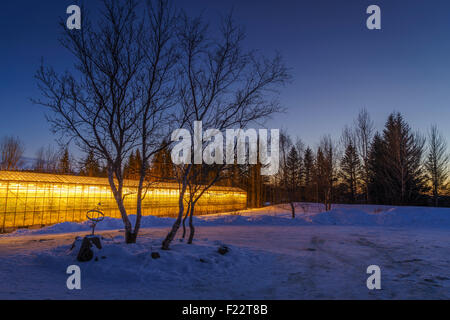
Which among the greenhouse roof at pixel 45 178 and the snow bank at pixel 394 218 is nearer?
the greenhouse roof at pixel 45 178

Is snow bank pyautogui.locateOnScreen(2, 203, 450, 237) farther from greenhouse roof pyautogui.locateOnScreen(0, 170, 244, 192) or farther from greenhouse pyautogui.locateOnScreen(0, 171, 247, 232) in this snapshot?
greenhouse roof pyautogui.locateOnScreen(0, 170, 244, 192)

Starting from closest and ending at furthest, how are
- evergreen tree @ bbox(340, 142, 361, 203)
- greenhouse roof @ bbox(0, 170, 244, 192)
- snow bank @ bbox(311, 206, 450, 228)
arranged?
greenhouse roof @ bbox(0, 170, 244, 192), snow bank @ bbox(311, 206, 450, 228), evergreen tree @ bbox(340, 142, 361, 203)

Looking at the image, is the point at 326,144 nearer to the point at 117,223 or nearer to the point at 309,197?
the point at 309,197

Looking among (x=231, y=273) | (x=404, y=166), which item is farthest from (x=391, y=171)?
(x=231, y=273)

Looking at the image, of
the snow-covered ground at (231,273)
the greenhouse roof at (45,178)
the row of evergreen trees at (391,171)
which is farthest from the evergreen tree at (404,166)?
the greenhouse roof at (45,178)

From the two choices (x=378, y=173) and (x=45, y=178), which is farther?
(x=378, y=173)

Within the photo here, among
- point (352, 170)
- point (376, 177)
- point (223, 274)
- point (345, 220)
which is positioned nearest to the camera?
point (223, 274)

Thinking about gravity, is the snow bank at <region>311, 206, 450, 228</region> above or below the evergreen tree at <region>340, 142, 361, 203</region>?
below

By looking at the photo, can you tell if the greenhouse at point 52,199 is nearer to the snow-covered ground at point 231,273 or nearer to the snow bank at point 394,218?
the snow-covered ground at point 231,273

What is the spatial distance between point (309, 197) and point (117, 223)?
2898 cm

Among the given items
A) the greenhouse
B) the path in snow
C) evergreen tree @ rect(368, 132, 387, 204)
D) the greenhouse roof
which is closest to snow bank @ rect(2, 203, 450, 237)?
the greenhouse

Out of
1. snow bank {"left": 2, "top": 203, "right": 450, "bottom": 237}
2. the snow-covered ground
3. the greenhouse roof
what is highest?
the greenhouse roof

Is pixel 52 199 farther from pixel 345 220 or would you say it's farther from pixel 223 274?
pixel 345 220

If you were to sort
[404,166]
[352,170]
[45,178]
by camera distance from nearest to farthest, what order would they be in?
[45,178] < [404,166] < [352,170]
